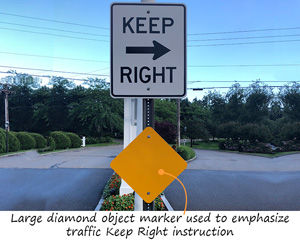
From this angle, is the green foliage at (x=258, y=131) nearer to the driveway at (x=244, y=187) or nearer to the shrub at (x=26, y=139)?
the driveway at (x=244, y=187)

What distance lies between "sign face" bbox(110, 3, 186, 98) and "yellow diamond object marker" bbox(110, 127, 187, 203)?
1.05ft

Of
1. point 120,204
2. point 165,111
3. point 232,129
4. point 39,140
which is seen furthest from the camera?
point 165,111

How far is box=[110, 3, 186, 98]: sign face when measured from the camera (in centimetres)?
154

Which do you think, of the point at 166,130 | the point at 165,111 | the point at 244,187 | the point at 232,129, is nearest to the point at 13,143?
the point at 244,187

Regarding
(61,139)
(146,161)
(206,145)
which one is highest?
(146,161)

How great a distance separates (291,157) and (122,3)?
13.0 metres

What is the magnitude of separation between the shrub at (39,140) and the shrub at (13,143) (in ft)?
1.75

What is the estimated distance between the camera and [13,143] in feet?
22.6

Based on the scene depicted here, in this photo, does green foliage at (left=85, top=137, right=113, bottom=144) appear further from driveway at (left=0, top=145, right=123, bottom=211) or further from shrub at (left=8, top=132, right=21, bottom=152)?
shrub at (left=8, top=132, right=21, bottom=152)

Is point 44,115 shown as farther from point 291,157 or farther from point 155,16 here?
point 291,157

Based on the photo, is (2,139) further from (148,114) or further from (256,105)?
(256,105)

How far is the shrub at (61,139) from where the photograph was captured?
691 cm

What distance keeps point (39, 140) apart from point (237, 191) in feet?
21.7

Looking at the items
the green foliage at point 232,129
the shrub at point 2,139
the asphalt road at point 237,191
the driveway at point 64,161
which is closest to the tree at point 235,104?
the green foliage at point 232,129
